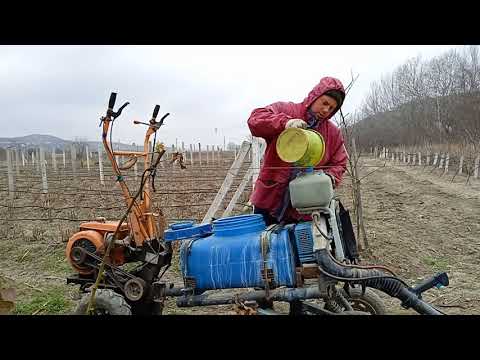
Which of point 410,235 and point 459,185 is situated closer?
point 410,235

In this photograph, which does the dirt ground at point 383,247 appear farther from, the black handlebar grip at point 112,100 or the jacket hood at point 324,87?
the jacket hood at point 324,87

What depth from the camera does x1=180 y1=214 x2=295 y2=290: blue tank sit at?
255 cm

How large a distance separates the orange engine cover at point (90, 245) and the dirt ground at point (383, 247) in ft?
1.59

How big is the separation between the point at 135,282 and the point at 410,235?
19.5 ft

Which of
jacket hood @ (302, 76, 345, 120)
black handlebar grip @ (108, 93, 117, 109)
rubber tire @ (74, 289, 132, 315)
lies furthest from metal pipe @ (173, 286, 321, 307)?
black handlebar grip @ (108, 93, 117, 109)

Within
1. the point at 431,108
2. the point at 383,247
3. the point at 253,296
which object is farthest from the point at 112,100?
the point at 431,108

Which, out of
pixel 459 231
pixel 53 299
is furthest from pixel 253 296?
pixel 459 231

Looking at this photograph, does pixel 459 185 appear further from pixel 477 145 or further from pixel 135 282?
pixel 135 282

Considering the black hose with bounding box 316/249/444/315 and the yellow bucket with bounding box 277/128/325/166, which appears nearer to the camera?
the yellow bucket with bounding box 277/128/325/166

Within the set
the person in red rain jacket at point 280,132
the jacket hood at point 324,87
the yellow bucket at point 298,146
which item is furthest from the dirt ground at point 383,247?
the jacket hood at point 324,87

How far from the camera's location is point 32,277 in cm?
502

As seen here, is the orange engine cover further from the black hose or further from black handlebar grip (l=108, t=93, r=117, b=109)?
the black hose

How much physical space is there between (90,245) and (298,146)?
1.82 metres

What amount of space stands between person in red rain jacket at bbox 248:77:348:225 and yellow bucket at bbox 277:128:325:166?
16cm
